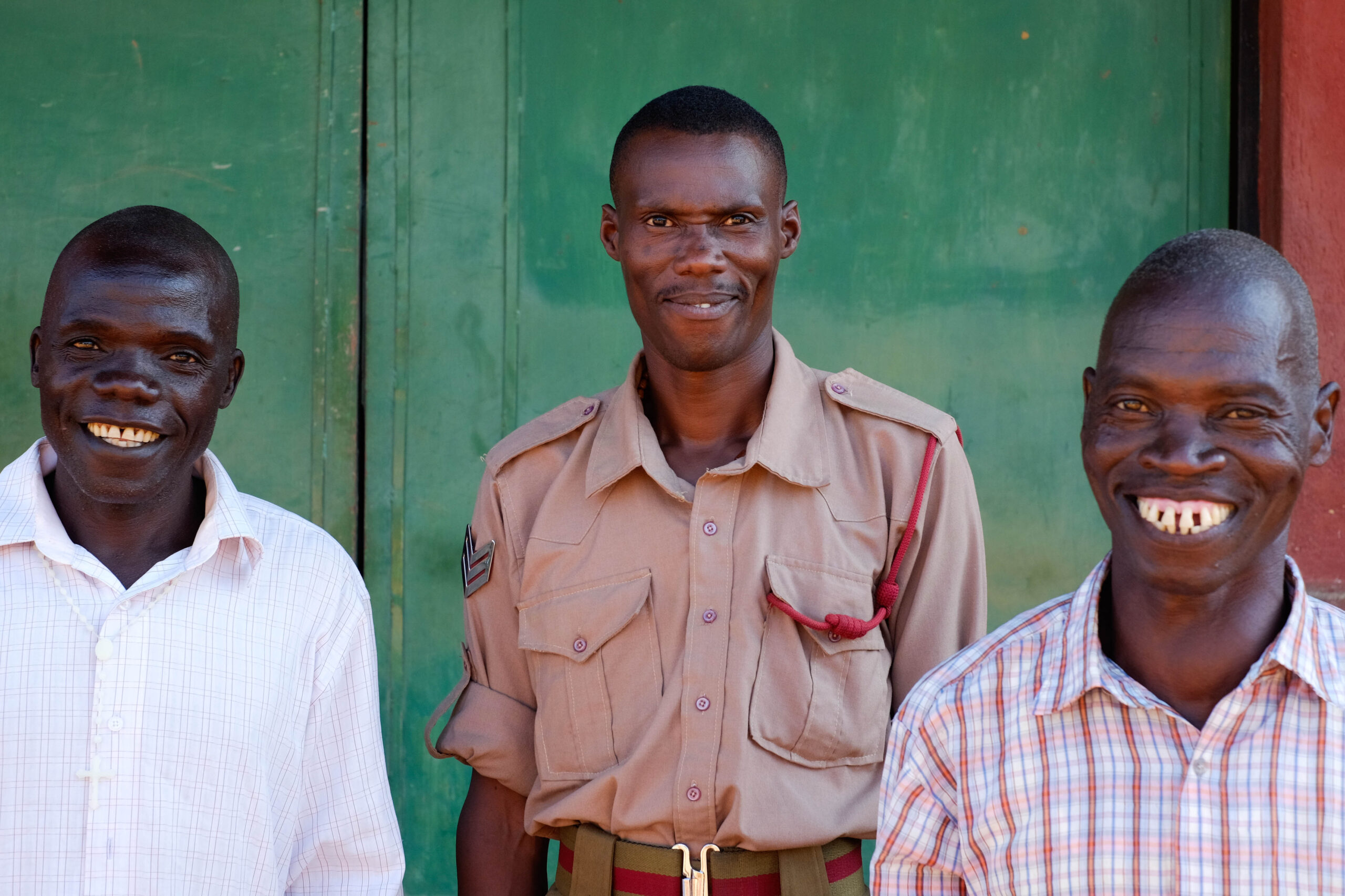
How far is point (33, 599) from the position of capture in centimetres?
199

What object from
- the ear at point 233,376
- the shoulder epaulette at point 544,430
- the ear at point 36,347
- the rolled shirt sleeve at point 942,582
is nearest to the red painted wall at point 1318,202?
the rolled shirt sleeve at point 942,582

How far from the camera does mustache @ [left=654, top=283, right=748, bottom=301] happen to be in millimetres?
2209

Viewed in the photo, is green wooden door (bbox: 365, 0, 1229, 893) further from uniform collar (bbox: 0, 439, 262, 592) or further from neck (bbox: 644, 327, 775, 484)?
uniform collar (bbox: 0, 439, 262, 592)

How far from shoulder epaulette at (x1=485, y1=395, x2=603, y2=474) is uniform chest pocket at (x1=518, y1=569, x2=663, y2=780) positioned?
0.83 ft

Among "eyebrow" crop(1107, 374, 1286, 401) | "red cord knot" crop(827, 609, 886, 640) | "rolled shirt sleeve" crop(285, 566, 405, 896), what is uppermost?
"eyebrow" crop(1107, 374, 1286, 401)

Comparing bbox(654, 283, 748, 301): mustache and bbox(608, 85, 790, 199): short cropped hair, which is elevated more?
bbox(608, 85, 790, 199): short cropped hair

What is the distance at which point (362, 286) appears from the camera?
10.8ft

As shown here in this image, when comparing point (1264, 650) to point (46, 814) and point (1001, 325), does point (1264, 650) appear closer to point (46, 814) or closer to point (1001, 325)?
point (46, 814)

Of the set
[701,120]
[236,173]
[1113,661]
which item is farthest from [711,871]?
[236,173]

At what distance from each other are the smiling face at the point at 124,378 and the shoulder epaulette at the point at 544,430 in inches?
18.8

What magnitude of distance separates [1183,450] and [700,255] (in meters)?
0.84

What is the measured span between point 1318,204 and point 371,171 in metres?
2.10

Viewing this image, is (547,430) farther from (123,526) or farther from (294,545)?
(123,526)

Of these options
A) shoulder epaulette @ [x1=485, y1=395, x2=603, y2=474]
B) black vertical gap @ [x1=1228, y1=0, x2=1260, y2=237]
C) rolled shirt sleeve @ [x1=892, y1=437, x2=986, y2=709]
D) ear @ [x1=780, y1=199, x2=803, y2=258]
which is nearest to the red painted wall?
black vertical gap @ [x1=1228, y1=0, x2=1260, y2=237]
